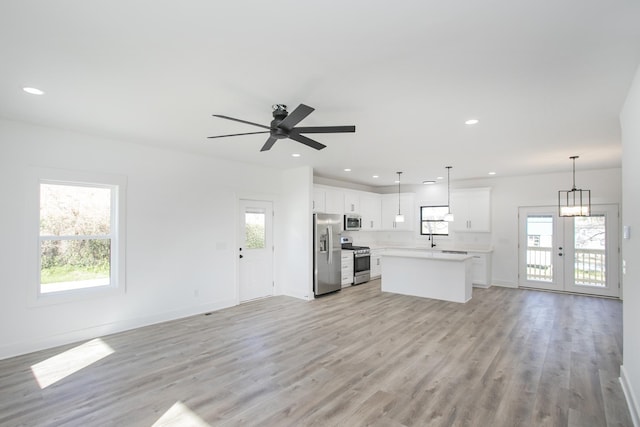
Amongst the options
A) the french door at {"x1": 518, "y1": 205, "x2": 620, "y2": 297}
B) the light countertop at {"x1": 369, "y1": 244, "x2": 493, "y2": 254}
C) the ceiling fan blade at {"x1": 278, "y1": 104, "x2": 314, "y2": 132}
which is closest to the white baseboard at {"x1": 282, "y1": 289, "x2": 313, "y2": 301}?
the light countertop at {"x1": 369, "y1": 244, "x2": 493, "y2": 254}

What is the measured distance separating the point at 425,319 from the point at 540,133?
10.4 ft

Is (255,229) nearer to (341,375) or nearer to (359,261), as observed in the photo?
(359,261)

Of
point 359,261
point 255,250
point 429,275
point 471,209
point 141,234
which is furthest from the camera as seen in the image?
point 471,209

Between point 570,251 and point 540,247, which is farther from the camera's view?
point 540,247

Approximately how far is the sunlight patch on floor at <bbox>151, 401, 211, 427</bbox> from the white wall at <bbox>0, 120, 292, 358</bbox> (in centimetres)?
248

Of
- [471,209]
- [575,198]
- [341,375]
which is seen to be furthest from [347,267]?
[575,198]

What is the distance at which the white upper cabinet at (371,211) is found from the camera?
8.86m

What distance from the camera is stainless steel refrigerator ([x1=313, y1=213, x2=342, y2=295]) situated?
6590 millimetres

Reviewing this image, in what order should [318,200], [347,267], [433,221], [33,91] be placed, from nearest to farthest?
[33,91], [318,200], [347,267], [433,221]

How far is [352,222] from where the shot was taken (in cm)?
828

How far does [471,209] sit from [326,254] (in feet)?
13.4

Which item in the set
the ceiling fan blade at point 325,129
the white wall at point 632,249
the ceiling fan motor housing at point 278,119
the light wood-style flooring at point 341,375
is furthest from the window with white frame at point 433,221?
the ceiling fan motor housing at point 278,119

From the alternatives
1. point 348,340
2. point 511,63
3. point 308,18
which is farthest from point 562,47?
point 348,340

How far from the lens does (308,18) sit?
185cm
